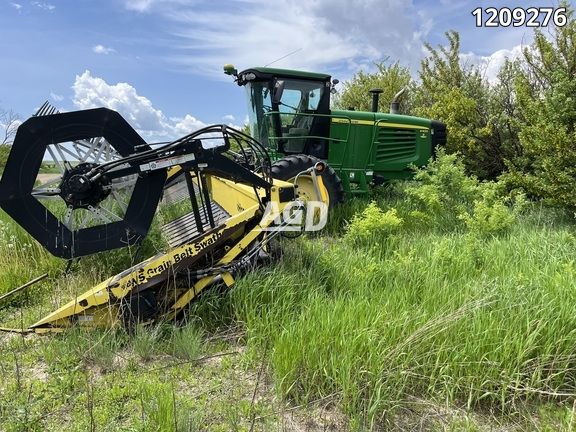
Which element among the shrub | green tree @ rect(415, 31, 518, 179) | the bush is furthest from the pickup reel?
green tree @ rect(415, 31, 518, 179)

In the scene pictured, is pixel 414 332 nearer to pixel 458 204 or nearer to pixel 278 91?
pixel 458 204

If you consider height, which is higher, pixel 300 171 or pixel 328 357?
pixel 300 171

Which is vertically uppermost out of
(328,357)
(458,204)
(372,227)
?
(458,204)

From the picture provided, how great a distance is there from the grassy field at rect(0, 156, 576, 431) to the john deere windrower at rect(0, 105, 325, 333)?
6.7 inches

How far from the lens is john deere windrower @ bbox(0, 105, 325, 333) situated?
10.4 ft

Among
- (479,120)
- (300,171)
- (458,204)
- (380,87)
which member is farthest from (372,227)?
(380,87)

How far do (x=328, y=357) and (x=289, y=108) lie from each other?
4859 millimetres

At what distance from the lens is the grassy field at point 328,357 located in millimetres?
2361

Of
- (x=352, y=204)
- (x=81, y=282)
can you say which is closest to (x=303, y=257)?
(x=81, y=282)

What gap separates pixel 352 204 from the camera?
21.7 ft

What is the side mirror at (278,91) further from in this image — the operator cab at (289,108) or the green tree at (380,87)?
the green tree at (380,87)

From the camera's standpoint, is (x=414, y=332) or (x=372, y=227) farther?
(x=372, y=227)

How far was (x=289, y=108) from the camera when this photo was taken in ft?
22.5

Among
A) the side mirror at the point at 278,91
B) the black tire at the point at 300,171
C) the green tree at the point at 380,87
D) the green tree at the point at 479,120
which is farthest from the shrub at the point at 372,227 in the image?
the green tree at the point at 380,87
